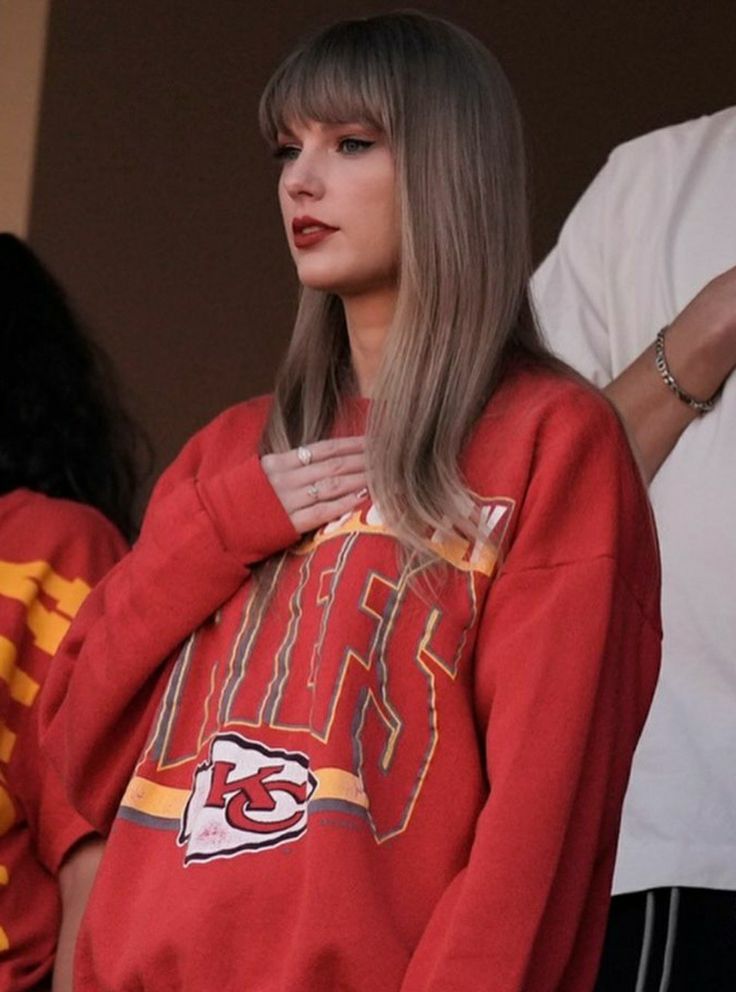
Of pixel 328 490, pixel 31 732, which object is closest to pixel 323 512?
pixel 328 490

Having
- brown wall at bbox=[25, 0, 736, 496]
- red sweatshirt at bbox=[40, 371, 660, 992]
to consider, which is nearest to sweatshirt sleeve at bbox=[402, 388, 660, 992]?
red sweatshirt at bbox=[40, 371, 660, 992]

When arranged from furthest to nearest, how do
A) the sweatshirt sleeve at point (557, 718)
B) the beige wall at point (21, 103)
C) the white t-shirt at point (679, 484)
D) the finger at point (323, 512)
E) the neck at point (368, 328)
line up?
the beige wall at point (21, 103) → the white t-shirt at point (679, 484) → the neck at point (368, 328) → the finger at point (323, 512) → the sweatshirt sleeve at point (557, 718)

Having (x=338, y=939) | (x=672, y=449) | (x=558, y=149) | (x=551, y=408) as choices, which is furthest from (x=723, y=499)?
(x=558, y=149)

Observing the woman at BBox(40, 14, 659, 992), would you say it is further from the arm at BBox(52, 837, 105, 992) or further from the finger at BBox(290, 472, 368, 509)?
the arm at BBox(52, 837, 105, 992)

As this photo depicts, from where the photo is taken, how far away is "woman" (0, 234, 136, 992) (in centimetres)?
235

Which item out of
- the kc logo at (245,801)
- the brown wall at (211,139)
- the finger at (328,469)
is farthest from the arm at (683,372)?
the brown wall at (211,139)

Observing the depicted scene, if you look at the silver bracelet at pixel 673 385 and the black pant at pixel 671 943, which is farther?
the silver bracelet at pixel 673 385

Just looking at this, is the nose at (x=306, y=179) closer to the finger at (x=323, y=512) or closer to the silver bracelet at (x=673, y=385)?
the finger at (x=323, y=512)

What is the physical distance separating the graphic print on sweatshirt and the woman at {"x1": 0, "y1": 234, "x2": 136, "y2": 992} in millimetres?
565

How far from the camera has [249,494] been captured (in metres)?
Answer: 1.86

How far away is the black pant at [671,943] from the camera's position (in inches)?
78.3

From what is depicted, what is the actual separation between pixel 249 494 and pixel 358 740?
27cm

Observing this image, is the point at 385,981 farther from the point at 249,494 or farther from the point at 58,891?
the point at 58,891

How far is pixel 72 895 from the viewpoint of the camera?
234 cm
